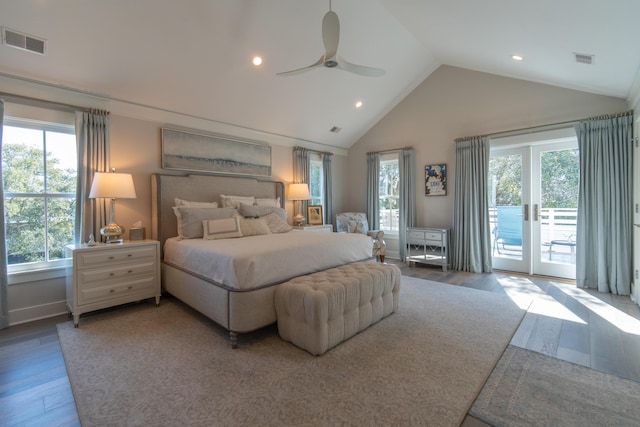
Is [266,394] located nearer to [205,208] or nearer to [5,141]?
[205,208]

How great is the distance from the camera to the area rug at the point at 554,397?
1594 millimetres

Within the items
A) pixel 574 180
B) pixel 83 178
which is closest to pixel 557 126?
pixel 574 180

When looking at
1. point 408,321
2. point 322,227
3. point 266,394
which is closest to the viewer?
point 266,394

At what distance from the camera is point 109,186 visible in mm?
3129

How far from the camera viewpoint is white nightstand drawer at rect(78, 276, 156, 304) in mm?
2924

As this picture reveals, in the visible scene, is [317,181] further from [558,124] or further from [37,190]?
[37,190]

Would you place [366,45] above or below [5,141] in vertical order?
above

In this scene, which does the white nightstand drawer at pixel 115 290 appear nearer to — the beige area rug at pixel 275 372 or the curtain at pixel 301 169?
the beige area rug at pixel 275 372

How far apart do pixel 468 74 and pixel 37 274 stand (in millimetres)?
6831

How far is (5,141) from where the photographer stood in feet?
9.83

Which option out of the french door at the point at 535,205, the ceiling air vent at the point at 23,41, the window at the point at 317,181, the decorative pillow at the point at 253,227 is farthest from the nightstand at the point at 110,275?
the french door at the point at 535,205

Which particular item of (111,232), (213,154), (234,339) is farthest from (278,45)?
(234,339)

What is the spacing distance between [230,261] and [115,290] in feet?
5.51

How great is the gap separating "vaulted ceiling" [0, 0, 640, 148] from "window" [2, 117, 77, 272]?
59cm
